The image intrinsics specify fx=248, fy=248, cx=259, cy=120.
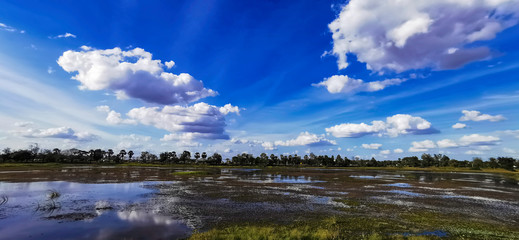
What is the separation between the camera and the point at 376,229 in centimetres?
2038

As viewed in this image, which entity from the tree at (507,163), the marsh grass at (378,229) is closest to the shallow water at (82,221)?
the marsh grass at (378,229)

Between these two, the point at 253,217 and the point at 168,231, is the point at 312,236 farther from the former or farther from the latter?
the point at 168,231

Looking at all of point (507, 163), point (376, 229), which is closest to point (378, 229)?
point (376, 229)

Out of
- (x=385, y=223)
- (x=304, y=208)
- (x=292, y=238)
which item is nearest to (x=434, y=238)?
(x=385, y=223)

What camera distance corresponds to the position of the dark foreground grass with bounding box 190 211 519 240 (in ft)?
56.3

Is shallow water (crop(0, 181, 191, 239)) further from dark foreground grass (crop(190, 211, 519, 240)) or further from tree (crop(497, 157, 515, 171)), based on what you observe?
tree (crop(497, 157, 515, 171))

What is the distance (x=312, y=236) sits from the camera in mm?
16828

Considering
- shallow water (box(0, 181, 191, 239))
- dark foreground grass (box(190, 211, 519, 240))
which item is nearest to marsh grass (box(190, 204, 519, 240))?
dark foreground grass (box(190, 211, 519, 240))

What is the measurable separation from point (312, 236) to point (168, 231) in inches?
434

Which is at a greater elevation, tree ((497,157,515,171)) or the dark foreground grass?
tree ((497,157,515,171))

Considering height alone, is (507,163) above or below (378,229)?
above

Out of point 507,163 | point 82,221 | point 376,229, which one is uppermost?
point 507,163

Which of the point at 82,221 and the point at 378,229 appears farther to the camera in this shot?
the point at 82,221

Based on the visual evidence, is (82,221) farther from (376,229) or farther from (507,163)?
(507,163)
